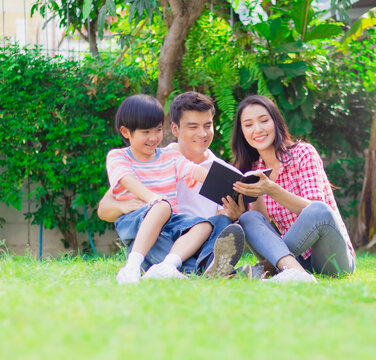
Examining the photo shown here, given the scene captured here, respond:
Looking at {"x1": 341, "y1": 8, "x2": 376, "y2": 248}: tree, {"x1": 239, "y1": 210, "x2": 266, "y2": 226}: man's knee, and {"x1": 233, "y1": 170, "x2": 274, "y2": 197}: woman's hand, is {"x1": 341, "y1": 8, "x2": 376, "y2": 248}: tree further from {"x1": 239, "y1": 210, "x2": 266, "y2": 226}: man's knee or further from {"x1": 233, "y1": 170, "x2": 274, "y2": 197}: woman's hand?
{"x1": 233, "y1": 170, "x2": 274, "y2": 197}: woman's hand

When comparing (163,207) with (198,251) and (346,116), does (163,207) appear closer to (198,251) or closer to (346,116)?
(198,251)

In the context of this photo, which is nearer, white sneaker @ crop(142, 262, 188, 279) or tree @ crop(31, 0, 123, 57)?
white sneaker @ crop(142, 262, 188, 279)

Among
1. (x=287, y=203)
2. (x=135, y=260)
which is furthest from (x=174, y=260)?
(x=287, y=203)

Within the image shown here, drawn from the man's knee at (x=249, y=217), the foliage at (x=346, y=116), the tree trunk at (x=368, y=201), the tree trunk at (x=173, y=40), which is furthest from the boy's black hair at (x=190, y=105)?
the tree trunk at (x=368, y=201)

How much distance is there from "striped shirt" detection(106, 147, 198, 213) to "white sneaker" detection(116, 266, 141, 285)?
2.11 feet

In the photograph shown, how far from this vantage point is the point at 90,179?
513cm

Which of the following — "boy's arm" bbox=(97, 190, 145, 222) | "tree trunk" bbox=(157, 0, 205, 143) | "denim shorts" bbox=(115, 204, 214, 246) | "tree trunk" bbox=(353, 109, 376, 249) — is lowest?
"tree trunk" bbox=(353, 109, 376, 249)

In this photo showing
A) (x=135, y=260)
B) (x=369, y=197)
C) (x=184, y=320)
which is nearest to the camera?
(x=184, y=320)

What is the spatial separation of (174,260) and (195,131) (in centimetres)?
Result: 106

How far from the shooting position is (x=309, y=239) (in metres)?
2.84

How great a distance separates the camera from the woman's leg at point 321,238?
9.21ft

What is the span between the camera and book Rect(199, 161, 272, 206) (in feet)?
9.10

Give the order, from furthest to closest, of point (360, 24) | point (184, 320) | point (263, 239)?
point (360, 24) < point (263, 239) < point (184, 320)

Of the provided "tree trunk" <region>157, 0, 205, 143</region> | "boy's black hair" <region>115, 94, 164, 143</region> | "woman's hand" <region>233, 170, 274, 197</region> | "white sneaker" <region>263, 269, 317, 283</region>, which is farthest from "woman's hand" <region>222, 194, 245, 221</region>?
"tree trunk" <region>157, 0, 205, 143</region>
